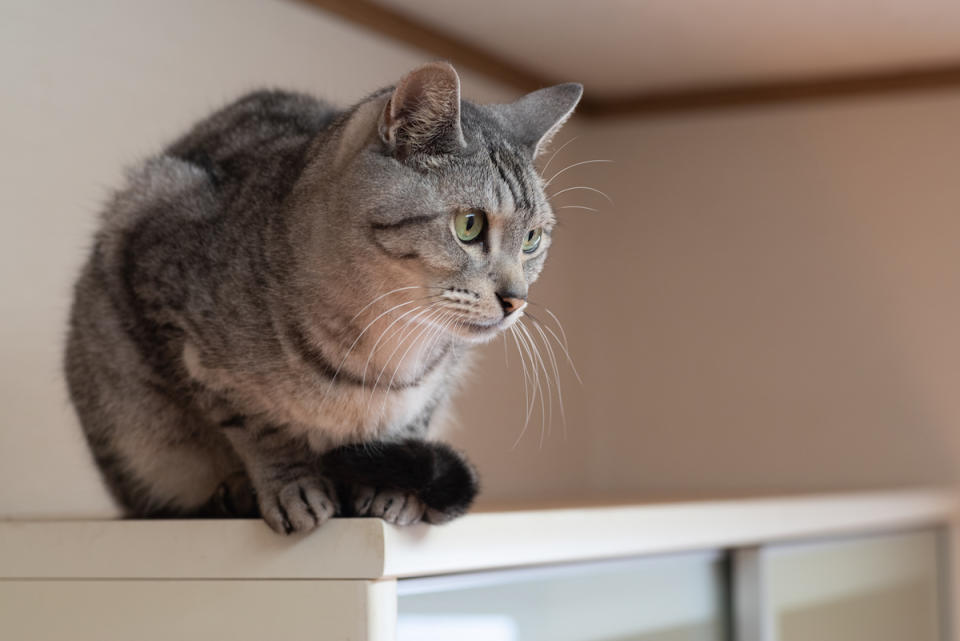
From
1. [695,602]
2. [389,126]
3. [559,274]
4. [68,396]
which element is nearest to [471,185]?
[389,126]

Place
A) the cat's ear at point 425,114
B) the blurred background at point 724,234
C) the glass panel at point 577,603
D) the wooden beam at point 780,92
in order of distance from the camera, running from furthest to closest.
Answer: the wooden beam at point 780,92, the blurred background at point 724,234, the glass panel at point 577,603, the cat's ear at point 425,114

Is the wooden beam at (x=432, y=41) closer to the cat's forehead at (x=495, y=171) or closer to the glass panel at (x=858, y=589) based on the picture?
the cat's forehead at (x=495, y=171)

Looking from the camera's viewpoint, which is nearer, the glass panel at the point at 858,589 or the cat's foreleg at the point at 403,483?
the cat's foreleg at the point at 403,483

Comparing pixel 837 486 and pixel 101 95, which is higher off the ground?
pixel 101 95

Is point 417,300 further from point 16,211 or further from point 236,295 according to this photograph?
point 16,211

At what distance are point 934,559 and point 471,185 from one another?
1.56m

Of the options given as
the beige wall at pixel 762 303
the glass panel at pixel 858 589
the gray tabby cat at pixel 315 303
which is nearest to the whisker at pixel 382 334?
the gray tabby cat at pixel 315 303

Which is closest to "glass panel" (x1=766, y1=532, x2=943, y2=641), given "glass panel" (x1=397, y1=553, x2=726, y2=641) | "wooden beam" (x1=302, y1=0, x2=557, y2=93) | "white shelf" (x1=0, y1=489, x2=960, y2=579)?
"glass panel" (x1=397, y1=553, x2=726, y2=641)

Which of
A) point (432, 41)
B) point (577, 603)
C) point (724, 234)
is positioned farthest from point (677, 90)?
point (577, 603)

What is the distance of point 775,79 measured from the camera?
219 centimetres

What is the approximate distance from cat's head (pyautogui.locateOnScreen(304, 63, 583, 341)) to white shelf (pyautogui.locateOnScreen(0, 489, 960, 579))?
0.54ft

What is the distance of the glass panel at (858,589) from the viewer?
1517 mm

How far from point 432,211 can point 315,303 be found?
0.12m

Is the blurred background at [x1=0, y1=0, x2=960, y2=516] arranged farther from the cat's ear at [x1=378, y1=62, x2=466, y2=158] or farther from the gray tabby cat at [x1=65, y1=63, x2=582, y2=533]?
the cat's ear at [x1=378, y1=62, x2=466, y2=158]
